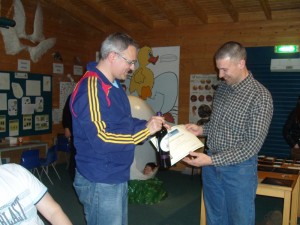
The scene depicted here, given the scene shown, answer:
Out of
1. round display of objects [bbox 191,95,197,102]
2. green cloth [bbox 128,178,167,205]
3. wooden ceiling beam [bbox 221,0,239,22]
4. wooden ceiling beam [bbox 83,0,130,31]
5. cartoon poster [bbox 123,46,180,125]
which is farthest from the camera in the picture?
Result: cartoon poster [bbox 123,46,180,125]

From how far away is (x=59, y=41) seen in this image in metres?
6.88

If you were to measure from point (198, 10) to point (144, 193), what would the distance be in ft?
10.8

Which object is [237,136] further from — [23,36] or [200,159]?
[23,36]

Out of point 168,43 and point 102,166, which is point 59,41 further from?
point 102,166

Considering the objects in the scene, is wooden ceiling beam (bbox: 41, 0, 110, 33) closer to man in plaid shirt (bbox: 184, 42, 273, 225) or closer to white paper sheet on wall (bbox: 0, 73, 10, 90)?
white paper sheet on wall (bbox: 0, 73, 10, 90)

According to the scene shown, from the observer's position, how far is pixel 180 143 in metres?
2.14

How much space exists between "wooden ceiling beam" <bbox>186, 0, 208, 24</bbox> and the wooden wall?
0.75 ft

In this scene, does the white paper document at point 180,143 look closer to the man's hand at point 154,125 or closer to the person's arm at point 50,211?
the man's hand at point 154,125

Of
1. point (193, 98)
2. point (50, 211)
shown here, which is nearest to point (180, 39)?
point (193, 98)

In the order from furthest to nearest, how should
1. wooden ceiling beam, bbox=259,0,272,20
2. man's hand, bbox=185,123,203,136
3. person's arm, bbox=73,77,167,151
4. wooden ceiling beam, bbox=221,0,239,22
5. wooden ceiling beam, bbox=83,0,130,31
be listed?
wooden ceiling beam, bbox=83,0,130,31 → wooden ceiling beam, bbox=221,0,239,22 → wooden ceiling beam, bbox=259,0,272,20 → man's hand, bbox=185,123,203,136 → person's arm, bbox=73,77,167,151

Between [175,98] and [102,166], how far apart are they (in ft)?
16.5

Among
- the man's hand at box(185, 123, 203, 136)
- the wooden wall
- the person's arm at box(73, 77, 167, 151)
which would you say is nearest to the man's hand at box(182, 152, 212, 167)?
the man's hand at box(185, 123, 203, 136)

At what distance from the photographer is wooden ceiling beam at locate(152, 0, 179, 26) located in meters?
5.70

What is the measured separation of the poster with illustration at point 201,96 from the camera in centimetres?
621
